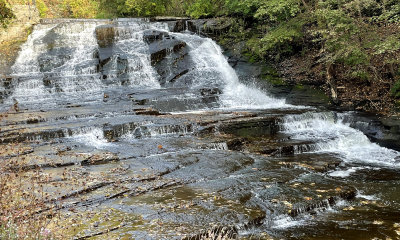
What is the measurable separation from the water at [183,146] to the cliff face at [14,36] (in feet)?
1.78

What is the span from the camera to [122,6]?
86.3ft

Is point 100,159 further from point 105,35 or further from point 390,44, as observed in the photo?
point 105,35

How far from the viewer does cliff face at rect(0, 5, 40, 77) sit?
18.2 m

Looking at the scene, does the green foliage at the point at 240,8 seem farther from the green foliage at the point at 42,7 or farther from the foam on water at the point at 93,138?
the green foliage at the point at 42,7

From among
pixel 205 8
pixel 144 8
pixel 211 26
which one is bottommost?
pixel 211 26

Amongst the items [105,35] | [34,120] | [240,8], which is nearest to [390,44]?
[240,8]

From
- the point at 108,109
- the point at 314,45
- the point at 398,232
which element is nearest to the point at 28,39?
the point at 108,109

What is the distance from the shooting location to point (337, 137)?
10117 mm

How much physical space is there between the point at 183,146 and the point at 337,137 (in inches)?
195

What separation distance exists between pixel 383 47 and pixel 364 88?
11.4ft

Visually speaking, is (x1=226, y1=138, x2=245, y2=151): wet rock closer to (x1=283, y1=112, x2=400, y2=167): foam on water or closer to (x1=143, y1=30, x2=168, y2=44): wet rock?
(x1=283, y1=112, x2=400, y2=167): foam on water

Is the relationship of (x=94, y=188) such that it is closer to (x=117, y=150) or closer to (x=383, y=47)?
(x=117, y=150)

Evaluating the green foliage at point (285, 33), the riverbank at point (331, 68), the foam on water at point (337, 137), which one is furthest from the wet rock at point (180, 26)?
the foam on water at point (337, 137)

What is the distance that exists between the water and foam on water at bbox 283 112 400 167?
4 cm
